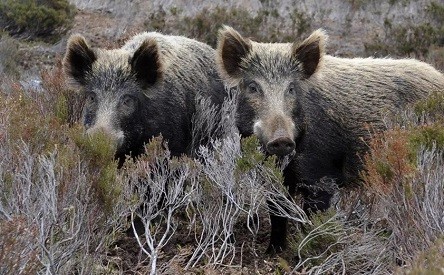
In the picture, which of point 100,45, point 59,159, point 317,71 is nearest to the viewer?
point 59,159

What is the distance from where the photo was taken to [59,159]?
4.30 m

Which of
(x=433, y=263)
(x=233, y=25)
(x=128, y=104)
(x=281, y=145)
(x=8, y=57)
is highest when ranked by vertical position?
(x=433, y=263)

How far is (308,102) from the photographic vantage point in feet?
19.4

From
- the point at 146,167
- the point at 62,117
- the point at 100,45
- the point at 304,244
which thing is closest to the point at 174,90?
the point at 62,117

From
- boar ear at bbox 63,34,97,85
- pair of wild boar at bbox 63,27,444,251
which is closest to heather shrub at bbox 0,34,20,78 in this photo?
boar ear at bbox 63,34,97,85

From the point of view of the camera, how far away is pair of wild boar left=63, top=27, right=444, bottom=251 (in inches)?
223

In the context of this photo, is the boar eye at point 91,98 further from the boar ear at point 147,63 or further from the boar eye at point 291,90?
the boar eye at point 291,90

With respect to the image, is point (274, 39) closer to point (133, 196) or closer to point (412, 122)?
point (412, 122)

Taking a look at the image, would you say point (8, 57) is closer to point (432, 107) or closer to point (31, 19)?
point (31, 19)

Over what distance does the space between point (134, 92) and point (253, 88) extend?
1.19m

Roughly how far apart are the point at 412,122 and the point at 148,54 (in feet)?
8.00

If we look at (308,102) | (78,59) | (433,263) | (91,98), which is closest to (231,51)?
(308,102)

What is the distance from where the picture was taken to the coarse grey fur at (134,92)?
6.01 m

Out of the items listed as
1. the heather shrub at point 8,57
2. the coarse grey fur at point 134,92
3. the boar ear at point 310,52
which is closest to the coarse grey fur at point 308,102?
the boar ear at point 310,52
